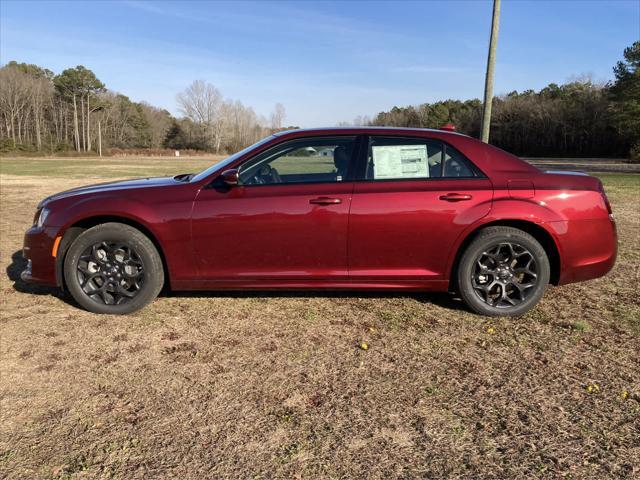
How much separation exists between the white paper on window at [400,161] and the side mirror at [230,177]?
1157 millimetres

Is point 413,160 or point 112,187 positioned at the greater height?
point 413,160

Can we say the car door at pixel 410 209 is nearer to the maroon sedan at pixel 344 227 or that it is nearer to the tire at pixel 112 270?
the maroon sedan at pixel 344 227

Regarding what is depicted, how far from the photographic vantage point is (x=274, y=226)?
3.86 m

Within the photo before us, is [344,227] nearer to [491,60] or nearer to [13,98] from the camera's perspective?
[491,60]

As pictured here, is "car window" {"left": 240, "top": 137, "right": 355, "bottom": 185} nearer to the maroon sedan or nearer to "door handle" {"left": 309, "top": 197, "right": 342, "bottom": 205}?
the maroon sedan

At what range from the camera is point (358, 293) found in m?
4.70

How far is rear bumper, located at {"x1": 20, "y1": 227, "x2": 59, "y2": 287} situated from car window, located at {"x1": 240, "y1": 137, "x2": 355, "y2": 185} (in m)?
1.74

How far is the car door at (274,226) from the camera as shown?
385cm

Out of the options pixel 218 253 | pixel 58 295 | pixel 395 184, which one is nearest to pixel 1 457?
pixel 218 253

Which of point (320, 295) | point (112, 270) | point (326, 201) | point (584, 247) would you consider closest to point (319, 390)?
point (326, 201)

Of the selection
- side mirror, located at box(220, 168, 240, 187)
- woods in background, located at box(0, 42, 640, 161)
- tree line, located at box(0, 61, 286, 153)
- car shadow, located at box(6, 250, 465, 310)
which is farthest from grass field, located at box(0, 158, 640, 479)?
tree line, located at box(0, 61, 286, 153)

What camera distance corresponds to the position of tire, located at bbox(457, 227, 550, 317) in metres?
3.91

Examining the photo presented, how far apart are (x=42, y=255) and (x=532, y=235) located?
4211 millimetres

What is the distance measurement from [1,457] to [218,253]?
2047 mm
